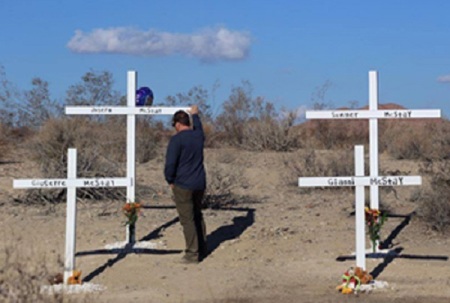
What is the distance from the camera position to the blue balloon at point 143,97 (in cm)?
1298

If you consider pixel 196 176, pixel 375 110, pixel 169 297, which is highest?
pixel 375 110

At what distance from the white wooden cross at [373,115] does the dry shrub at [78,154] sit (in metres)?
5.57

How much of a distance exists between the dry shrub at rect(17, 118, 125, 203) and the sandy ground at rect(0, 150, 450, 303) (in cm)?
40

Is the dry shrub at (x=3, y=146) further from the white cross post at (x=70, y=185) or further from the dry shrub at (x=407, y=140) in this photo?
the white cross post at (x=70, y=185)

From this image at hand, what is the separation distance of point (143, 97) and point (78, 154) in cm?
338

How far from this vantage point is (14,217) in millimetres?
14359

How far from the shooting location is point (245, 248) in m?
12.4

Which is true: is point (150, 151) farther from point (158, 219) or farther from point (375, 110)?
point (375, 110)

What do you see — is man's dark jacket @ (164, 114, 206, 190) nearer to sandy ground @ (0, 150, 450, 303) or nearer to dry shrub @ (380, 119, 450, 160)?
sandy ground @ (0, 150, 450, 303)

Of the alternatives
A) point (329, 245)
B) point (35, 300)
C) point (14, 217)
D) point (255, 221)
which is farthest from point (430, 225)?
point (35, 300)

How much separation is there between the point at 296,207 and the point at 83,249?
443cm

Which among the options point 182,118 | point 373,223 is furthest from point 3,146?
point 373,223

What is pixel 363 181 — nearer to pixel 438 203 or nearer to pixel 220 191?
pixel 438 203

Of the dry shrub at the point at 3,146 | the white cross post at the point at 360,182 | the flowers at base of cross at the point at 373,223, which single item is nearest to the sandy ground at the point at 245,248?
the flowers at base of cross at the point at 373,223
